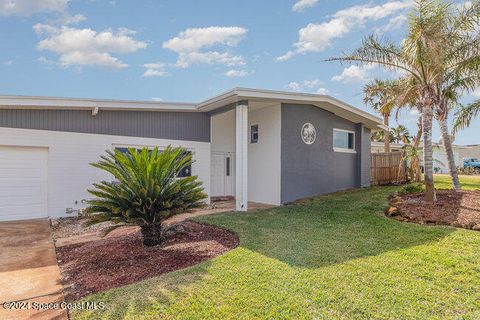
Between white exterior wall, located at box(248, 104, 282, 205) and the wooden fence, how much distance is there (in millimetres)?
7552

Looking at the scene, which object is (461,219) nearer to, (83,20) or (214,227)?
(214,227)

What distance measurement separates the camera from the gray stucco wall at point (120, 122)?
357 inches

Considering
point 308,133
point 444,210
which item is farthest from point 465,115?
point 308,133

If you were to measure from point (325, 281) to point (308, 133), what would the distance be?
28.0 ft

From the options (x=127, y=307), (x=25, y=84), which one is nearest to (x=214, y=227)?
(x=127, y=307)

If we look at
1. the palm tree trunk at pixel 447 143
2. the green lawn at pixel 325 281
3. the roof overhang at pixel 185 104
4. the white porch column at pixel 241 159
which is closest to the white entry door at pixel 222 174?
the roof overhang at pixel 185 104

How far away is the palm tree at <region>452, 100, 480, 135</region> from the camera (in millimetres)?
11234

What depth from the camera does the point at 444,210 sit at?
8.02m

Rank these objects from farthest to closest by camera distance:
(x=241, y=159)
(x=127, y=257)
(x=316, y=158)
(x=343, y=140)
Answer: (x=343, y=140) < (x=316, y=158) < (x=241, y=159) < (x=127, y=257)

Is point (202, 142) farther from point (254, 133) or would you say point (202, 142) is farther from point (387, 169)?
point (387, 169)

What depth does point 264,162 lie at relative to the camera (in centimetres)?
1179

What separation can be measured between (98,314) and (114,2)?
34.4 ft

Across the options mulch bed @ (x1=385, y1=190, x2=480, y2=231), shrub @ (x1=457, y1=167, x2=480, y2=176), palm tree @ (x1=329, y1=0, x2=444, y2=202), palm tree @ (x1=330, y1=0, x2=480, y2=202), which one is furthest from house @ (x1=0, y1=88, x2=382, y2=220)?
shrub @ (x1=457, y1=167, x2=480, y2=176)

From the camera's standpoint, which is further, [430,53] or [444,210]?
[430,53]
